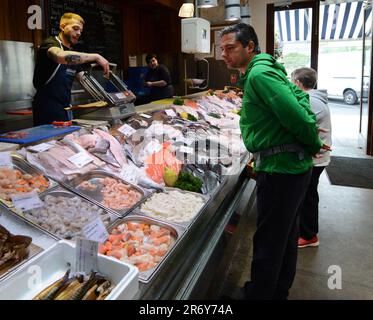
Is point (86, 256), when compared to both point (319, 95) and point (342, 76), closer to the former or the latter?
point (319, 95)

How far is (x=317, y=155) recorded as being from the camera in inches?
129

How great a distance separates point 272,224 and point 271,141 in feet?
1.74

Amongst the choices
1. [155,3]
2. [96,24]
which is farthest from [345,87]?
[96,24]

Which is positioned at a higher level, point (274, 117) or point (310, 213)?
point (274, 117)

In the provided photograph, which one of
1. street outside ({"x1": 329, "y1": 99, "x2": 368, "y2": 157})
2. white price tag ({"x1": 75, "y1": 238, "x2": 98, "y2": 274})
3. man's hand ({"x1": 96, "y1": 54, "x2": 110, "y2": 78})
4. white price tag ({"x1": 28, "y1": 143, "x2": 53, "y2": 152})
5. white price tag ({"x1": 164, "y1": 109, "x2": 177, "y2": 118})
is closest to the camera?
white price tag ({"x1": 75, "y1": 238, "x2": 98, "y2": 274})

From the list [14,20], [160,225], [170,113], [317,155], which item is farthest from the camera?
[14,20]

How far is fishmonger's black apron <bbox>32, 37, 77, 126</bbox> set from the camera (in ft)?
10.9

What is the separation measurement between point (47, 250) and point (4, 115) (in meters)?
3.81

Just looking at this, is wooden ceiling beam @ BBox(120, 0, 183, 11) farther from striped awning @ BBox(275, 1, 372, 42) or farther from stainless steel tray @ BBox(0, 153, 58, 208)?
stainless steel tray @ BBox(0, 153, 58, 208)

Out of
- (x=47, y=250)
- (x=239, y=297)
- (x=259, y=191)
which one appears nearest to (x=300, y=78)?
(x=259, y=191)

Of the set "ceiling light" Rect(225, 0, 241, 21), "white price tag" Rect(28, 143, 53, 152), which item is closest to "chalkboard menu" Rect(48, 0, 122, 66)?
"ceiling light" Rect(225, 0, 241, 21)

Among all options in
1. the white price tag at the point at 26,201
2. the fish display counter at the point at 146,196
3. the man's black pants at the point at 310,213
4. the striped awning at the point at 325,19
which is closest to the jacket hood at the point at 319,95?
the man's black pants at the point at 310,213

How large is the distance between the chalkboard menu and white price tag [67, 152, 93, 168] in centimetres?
394
